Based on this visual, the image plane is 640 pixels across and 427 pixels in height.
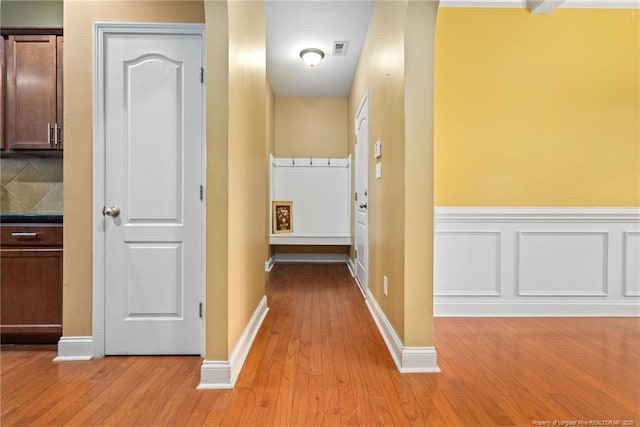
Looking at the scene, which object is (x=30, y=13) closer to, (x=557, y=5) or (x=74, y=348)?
(x=74, y=348)

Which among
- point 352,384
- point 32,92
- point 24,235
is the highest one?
point 32,92

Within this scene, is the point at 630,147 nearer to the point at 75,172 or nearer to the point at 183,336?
the point at 183,336

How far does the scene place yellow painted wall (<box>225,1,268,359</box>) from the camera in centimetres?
180

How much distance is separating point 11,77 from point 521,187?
3922 millimetres

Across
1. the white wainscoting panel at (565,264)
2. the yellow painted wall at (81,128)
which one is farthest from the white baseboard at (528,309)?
the yellow painted wall at (81,128)

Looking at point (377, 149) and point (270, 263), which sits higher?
point (377, 149)

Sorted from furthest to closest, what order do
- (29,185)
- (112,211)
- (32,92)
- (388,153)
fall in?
(29,185) < (388,153) < (32,92) < (112,211)

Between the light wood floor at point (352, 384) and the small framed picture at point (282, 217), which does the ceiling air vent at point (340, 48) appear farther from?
the light wood floor at point (352, 384)

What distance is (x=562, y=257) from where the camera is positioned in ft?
9.21

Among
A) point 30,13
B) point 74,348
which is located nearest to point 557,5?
point 30,13

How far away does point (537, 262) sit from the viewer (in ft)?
9.20

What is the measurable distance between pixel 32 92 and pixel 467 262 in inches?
137

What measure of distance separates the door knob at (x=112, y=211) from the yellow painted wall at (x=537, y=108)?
7.82 ft

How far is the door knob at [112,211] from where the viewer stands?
6.48 ft
